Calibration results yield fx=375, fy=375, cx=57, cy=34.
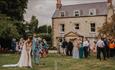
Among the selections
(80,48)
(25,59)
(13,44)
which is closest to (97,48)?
(80,48)

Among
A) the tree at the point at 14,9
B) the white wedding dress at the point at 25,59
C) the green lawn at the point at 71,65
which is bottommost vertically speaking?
the green lawn at the point at 71,65

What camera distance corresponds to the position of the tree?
50.4 meters

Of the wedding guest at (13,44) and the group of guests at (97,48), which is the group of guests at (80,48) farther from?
the wedding guest at (13,44)

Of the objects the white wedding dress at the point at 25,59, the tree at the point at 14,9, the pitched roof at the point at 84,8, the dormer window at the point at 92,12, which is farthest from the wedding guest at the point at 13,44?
A: the dormer window at the point at 92,12

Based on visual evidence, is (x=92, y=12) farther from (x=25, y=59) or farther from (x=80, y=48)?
(x=25, y=59)

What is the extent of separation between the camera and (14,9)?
51.2 m

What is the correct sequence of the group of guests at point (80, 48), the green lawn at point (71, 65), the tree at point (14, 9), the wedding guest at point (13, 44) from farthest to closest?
the tree at point (14, 9) < the wedding guest at point (13, 44) < the group of guests at point (80, 48) < the green lawn at point (71, 65)

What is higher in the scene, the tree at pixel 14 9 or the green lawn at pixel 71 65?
the tree at pixel 14 9

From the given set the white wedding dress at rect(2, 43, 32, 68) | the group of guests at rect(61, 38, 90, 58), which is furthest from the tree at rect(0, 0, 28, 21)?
the white wedding dress at rect(2, 43, 32, 68)

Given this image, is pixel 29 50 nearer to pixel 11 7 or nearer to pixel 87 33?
pixel 11 7

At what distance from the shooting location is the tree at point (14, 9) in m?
50.4

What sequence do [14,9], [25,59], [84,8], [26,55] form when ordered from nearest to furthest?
[25,59] < [26,55] < [14,9] < [84,8]

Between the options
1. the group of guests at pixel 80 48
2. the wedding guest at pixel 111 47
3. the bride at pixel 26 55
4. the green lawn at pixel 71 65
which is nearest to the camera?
the green lawn at pixel 71 65

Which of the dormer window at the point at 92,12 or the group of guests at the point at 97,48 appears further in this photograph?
the dormer window at the point at 92,12
